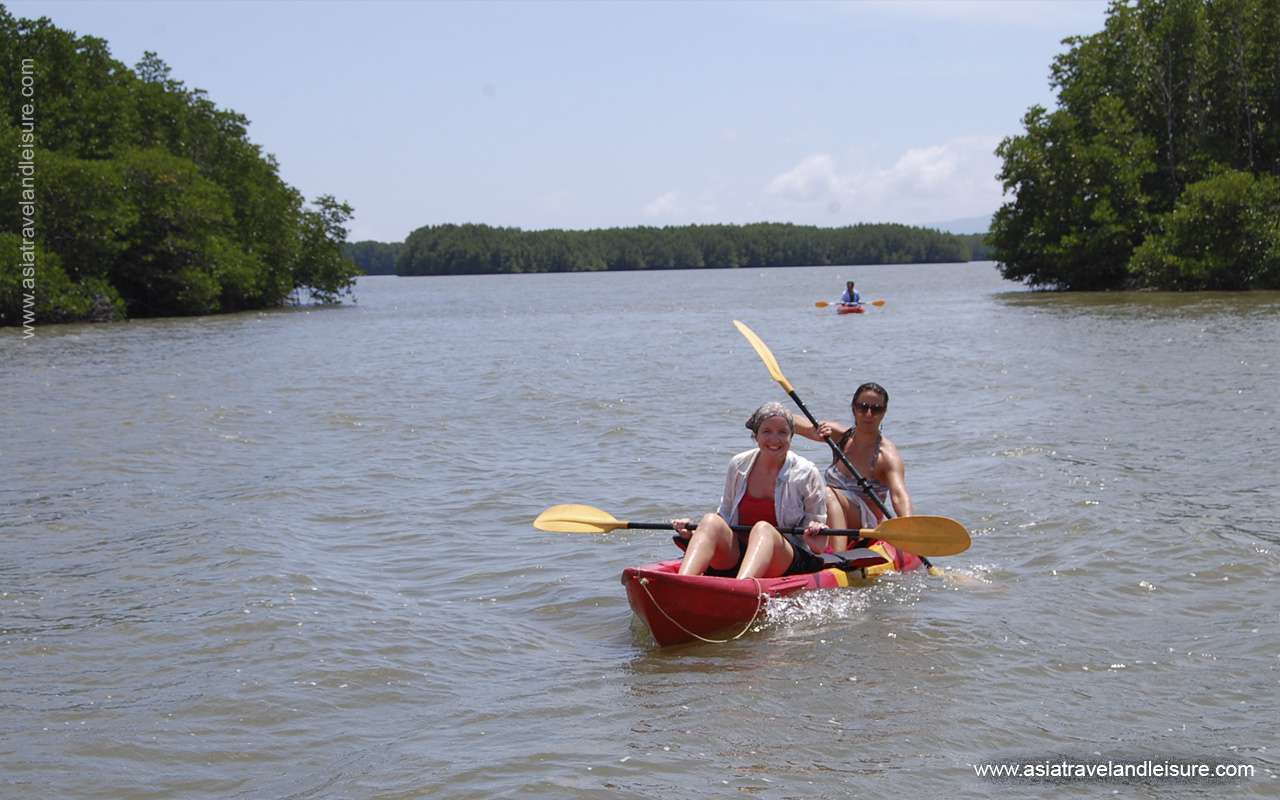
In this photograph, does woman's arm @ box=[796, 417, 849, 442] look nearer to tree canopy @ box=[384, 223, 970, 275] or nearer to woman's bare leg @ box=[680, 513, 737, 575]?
woman's bare leg @ box=[680, 513, 737, 575]

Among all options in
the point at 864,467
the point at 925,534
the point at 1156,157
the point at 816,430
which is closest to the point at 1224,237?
the point at 1156,157

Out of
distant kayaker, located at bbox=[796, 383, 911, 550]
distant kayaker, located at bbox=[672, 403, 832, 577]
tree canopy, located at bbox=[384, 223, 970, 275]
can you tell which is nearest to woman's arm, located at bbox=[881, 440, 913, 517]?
→ distant kayaker, located at bbox=[796, 383, 911, 550]

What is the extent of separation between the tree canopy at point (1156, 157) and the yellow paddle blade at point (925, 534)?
32.9 metres

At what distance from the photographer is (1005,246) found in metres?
43.4

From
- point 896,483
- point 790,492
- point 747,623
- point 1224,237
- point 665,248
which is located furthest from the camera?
point 665,248

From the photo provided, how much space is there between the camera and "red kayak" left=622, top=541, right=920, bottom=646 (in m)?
6.39

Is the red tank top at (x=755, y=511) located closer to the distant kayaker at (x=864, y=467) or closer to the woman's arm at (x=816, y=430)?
the distant kayaker at (x=864, y=467)

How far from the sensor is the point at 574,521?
7.95m

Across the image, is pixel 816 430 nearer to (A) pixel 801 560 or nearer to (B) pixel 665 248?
(A) pixel 801 560

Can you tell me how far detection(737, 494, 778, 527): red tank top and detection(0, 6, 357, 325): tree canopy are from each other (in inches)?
1217

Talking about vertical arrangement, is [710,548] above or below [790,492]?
below

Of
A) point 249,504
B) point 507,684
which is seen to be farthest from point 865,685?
point 249,504

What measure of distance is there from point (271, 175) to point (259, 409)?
39501 millimetres

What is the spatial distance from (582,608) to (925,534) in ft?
6.89
